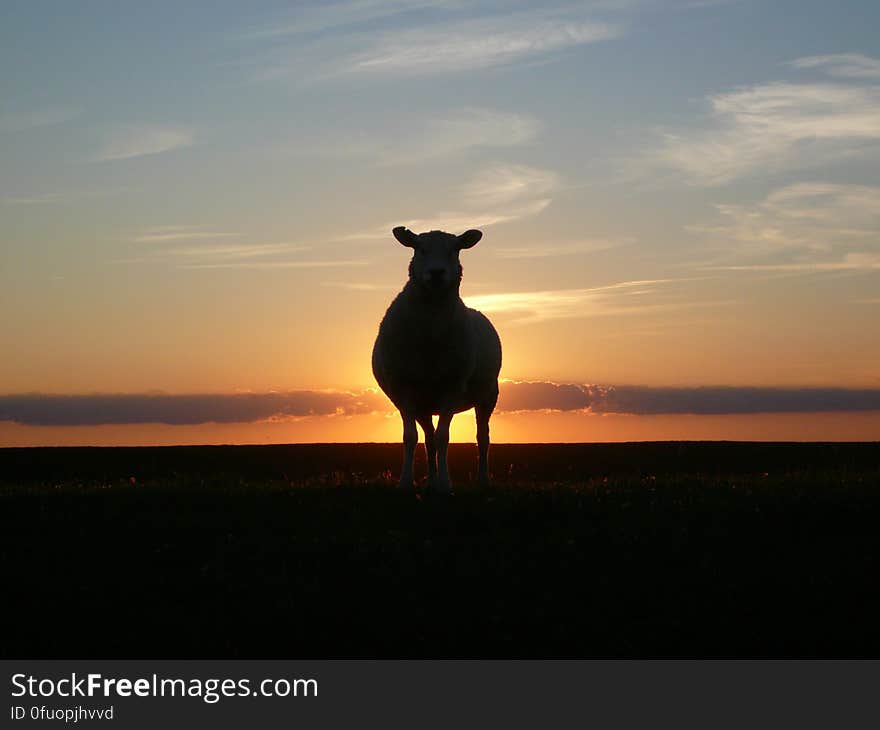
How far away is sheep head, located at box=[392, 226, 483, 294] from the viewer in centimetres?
1680

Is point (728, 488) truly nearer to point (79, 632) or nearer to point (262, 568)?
point (262, 568)

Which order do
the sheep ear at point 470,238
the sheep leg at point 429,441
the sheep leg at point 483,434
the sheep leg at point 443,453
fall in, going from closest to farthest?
1. the sheep leg at point 443,453
2. the sheep ear at point 470,238
3. the sheep leg at point 429,441
4. the sheep leg at point 483,434

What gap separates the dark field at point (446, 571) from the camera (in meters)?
10.4

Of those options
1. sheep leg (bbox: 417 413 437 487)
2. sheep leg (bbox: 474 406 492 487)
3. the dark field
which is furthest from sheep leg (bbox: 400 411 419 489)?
sheep leg (bbox: 474 406 492 487)

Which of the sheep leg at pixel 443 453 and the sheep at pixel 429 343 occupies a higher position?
the sheep at pixel 429 343

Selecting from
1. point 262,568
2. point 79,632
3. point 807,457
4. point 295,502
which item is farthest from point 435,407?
point 807,457

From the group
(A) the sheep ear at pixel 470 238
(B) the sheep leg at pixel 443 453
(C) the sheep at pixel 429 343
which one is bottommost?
(B) the sheep leg at pixel 443 453

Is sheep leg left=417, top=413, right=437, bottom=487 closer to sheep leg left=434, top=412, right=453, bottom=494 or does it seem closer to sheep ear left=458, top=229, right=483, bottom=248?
sheep leg left=434, top=412, right=453, bottom=494

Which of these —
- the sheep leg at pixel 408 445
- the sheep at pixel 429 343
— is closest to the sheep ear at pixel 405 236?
the sheep at pixel 429 343

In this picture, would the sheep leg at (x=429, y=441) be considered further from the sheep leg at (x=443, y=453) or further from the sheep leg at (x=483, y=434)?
the sheep leg at (x=483, y=434)

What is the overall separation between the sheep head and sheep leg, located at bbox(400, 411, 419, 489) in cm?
207

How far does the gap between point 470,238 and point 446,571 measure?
714 cm

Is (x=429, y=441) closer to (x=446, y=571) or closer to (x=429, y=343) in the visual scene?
(x=429, y=343)

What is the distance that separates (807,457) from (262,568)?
58.5 feet
